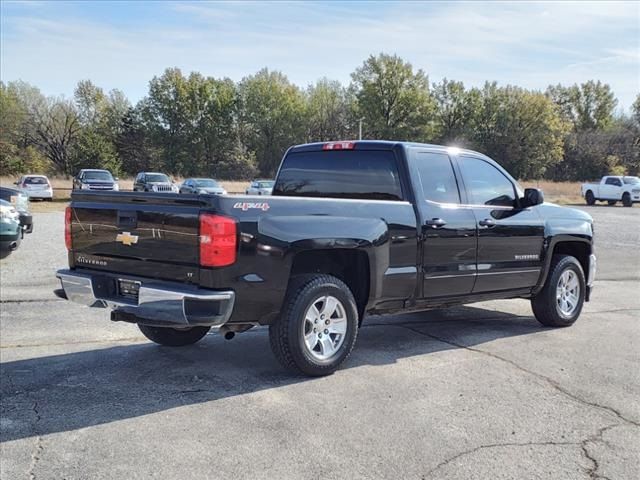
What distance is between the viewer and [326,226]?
189 inches

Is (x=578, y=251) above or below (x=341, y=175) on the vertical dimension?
below

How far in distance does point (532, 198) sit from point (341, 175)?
2197 mm

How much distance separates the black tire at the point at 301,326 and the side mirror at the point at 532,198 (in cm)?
267

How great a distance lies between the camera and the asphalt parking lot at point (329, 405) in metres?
3.43

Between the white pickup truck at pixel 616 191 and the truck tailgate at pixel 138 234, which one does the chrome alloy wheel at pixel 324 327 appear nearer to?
the truck tailgate at pixel 138 234

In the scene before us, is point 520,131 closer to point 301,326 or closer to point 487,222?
point 487,222

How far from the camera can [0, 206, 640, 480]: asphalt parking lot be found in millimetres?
3434

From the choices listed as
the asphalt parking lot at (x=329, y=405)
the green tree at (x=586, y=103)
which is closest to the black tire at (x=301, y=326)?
the asphalt parking lot at (x=329, y=405)

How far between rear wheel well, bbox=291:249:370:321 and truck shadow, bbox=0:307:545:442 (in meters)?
0.66

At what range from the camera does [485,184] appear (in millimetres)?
6328

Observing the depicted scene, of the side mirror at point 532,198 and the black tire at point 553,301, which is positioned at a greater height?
the side mirror at point 532,198

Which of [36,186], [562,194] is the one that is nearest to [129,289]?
[36,186]

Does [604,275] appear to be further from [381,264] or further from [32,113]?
[32,113]

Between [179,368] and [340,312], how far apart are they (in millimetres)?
1491
